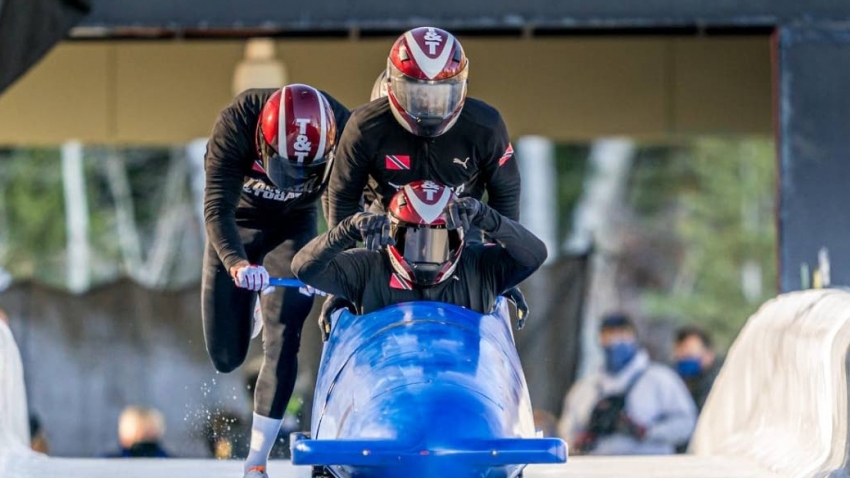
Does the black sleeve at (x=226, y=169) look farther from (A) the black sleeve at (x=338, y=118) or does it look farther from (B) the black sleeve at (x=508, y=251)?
(B) the black sleeve at (x=508, y=251)

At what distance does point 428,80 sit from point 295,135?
2.47ft

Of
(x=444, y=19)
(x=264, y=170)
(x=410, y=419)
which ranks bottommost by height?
(x=410, y=419)

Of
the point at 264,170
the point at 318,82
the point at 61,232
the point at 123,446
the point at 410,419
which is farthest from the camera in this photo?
the point at 61,232

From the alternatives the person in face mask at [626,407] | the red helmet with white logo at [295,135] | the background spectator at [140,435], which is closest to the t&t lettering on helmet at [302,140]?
the red helmet with white logo at [295,135]

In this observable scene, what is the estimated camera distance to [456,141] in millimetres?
6586

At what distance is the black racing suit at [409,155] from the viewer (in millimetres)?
6562

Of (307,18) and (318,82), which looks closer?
(307,18)

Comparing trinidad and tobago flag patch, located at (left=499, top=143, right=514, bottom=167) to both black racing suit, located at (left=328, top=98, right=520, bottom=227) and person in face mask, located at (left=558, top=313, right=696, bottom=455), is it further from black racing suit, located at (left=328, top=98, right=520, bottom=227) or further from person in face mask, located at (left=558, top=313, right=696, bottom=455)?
person in face mask, located at (left=558, top=313, right=696, bottom=455)

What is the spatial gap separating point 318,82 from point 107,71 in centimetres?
202

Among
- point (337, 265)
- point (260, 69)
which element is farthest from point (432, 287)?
point (260, 69)

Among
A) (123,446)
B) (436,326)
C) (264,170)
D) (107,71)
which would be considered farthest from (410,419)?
(107,71)

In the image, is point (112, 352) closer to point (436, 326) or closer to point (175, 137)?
point (175, 137)

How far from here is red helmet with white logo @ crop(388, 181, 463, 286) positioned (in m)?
5.61

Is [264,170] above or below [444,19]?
below
